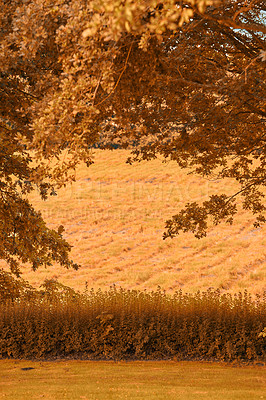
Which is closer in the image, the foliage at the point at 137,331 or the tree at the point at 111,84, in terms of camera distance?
the tree at the point at 111,84

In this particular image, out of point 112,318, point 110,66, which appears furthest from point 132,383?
point 110,66

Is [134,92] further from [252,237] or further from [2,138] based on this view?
[252,237]

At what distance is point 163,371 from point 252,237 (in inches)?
869

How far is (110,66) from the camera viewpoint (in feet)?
13.9

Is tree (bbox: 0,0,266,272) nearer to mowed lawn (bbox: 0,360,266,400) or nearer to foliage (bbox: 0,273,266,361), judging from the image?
foliage (bbox: 0,273,266,361)

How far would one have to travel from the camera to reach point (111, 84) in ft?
14.0

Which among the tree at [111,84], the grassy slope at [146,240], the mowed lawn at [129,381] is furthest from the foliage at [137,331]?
the grassy slope at [146,240]

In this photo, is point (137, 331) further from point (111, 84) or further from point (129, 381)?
point (111, 84)

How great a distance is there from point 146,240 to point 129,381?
2318 cm

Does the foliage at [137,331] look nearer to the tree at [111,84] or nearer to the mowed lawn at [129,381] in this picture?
the mowed lawn at [129,381]

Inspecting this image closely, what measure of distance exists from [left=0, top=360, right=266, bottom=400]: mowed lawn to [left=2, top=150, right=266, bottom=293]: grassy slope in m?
12.4

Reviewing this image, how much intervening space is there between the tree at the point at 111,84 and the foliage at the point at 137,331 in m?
1.41

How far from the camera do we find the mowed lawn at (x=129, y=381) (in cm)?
653

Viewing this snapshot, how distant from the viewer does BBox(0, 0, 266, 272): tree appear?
4242 mm
